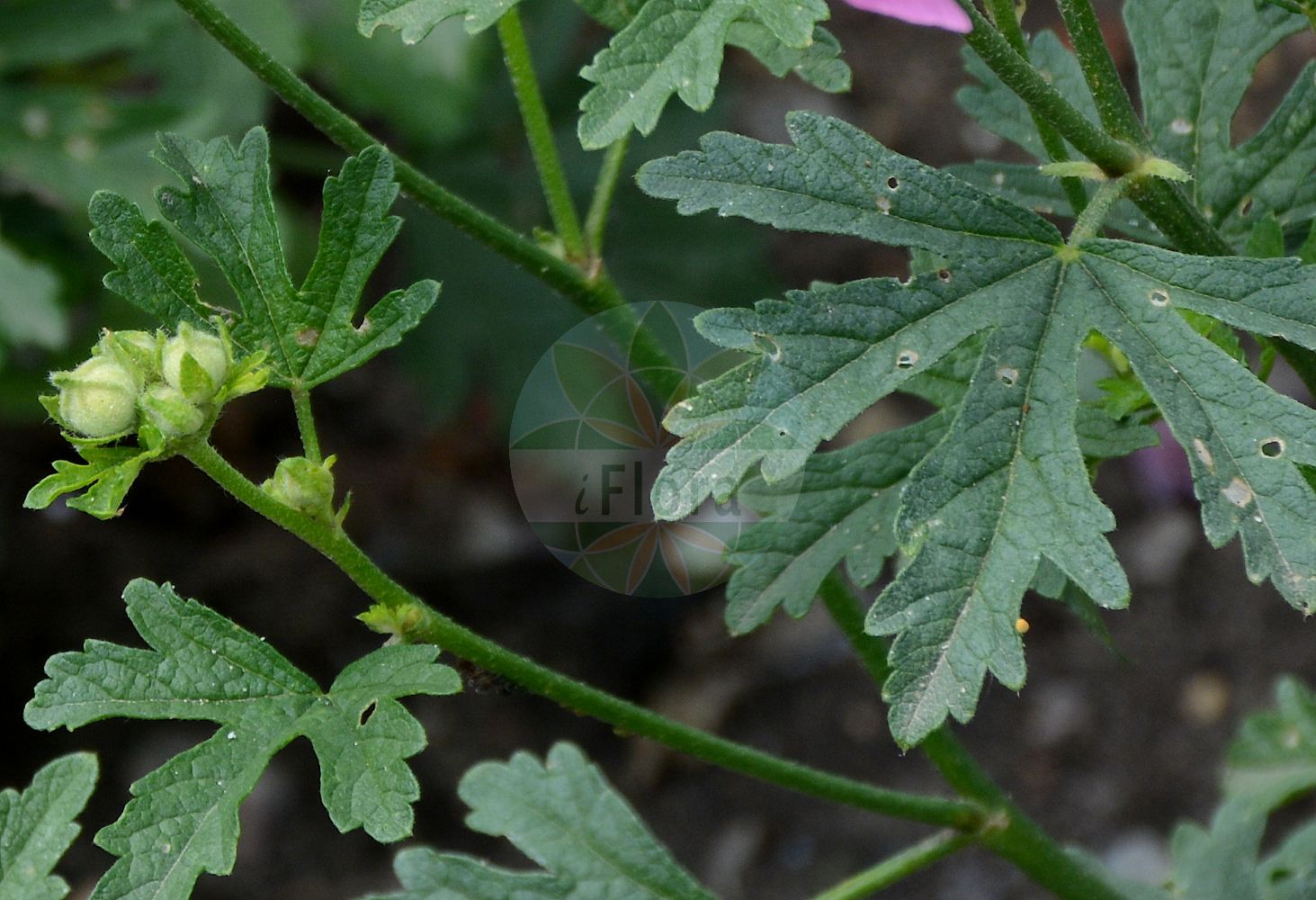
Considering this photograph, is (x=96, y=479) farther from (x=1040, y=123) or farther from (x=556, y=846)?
(x=1040, y=123)

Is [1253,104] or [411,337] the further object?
[1253,104]

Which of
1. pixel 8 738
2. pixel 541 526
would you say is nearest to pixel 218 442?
pixel 8 738

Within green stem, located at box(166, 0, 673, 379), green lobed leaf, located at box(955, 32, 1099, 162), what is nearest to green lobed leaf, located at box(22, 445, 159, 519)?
green stem, located at box(166, 0, 673, 379)

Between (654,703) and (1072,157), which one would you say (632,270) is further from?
(1072,157)

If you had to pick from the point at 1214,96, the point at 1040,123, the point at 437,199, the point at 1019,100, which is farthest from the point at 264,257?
the point at 1214,96

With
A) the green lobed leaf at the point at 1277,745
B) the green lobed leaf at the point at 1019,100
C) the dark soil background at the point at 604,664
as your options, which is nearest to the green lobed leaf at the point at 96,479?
the green lobed leaf at the point at 1019,100

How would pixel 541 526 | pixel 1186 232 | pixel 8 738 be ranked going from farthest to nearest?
1. pixel 8 738
2. pixel 541 526
3. pixel 1186 232

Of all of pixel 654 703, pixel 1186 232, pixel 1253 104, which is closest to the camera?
pixel 1186 232

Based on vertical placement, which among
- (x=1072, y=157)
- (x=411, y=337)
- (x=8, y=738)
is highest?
(x=1072, y=157)

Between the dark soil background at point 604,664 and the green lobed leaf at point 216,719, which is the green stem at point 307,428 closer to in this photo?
the green lobed leaf at point 216,719
